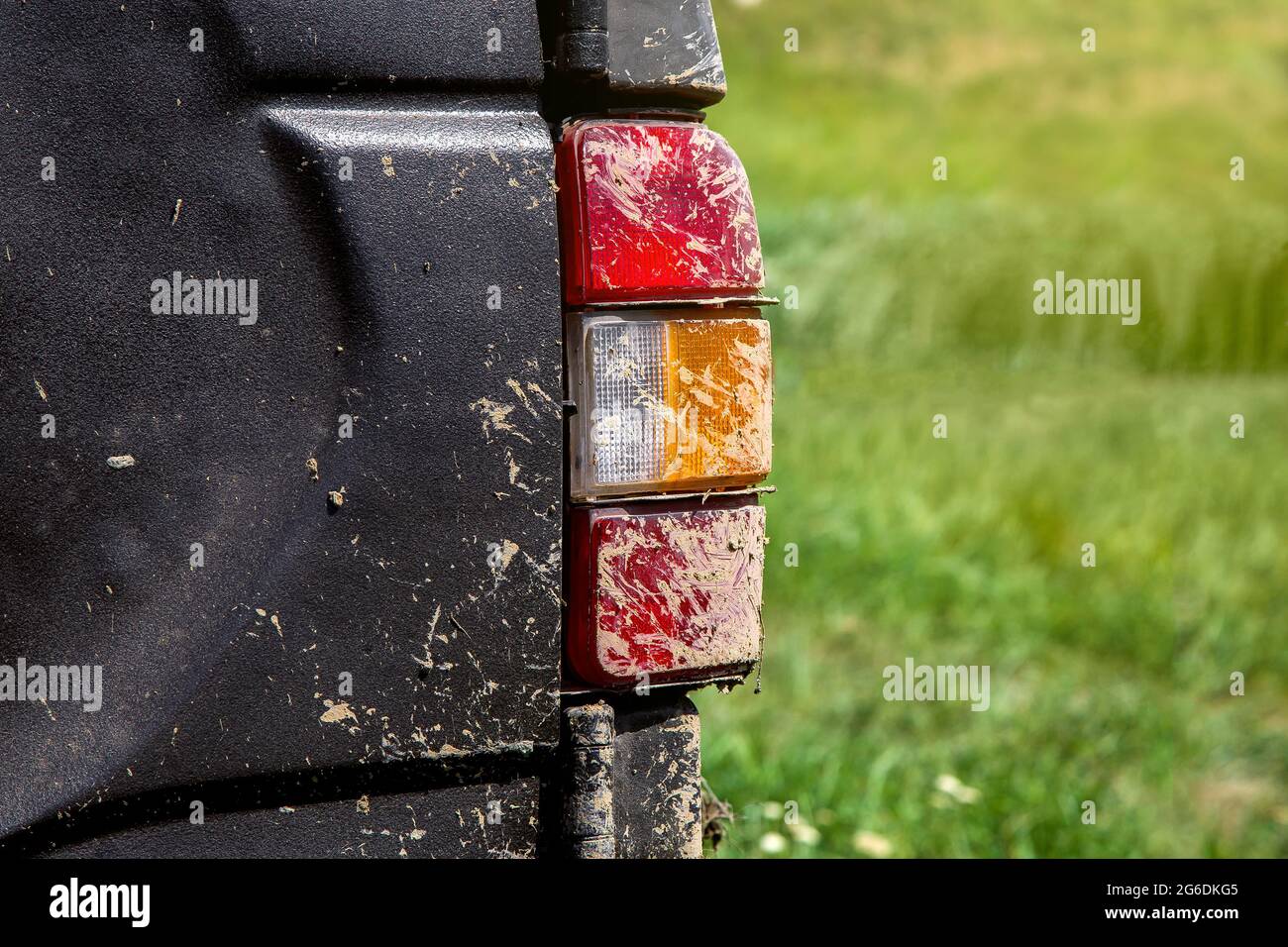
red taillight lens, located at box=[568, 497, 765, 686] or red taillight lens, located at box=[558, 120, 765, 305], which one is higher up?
red taillight lens, located at box=[558, 120, 765, 305]

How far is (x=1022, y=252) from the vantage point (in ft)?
32.4

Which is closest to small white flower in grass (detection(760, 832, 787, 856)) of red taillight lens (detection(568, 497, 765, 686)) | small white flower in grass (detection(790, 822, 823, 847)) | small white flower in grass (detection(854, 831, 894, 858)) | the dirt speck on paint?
small white flower in grass (detection(790, 822, 823, 847))

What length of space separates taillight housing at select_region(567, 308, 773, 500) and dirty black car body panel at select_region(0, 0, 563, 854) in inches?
2.2

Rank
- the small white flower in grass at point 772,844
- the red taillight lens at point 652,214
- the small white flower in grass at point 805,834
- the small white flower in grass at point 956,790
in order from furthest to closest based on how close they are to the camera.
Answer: the small white flower in grass at point 956,790 → the small white flower in grass at point 805,834 → the small white flower in grass at point 772,844 → the red taillight lens at point 652,214

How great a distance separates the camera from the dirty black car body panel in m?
1.22

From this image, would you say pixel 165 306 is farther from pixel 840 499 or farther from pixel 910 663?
pixel 840 499

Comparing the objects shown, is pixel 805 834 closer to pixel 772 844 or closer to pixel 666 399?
pixel 772 844

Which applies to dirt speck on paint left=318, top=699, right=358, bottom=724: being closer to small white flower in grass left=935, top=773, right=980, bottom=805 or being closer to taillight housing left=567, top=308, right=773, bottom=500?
taillight housing left=567, top=308, right=773, bottom=500

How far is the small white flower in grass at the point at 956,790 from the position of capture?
10.3ft

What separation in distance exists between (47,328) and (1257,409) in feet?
22.4

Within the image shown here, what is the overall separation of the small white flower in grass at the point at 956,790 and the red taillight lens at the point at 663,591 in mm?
1834

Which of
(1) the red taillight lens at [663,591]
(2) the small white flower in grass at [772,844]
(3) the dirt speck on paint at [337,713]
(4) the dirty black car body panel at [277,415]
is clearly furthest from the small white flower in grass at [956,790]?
(3) the dirt speck on paint at [337,713]

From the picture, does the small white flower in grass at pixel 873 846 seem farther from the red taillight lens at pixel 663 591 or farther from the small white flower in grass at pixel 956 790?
the red taillight lens at pixel 663 591
